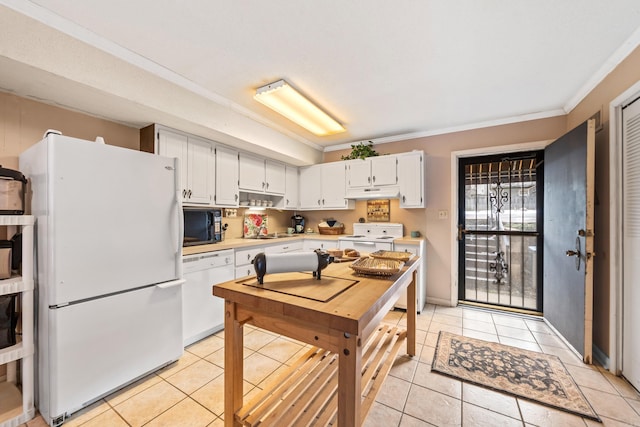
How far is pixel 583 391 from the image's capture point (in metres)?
1.80

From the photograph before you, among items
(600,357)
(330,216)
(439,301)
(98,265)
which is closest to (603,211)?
(600,357)

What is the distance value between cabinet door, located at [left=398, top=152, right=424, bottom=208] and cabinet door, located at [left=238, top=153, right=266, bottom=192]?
1.98 m

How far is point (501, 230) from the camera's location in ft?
11.1

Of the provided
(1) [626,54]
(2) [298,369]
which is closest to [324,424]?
(2) [298,369]

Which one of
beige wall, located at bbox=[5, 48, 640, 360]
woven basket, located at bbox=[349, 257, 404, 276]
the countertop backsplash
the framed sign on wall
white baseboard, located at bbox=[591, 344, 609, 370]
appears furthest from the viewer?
the framed sign on wall

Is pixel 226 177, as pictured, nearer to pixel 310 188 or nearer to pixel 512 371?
pixel 310 188

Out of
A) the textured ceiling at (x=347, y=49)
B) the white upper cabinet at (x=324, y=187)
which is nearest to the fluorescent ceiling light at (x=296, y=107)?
the textured ceiling at (x=347, y=49)

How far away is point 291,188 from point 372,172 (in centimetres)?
136

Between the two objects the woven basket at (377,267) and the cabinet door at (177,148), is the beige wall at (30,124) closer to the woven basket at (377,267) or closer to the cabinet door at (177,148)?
the cabinet door at (177,148)

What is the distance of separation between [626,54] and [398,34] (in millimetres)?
1725

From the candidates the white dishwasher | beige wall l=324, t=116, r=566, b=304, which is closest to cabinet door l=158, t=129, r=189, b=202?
the white dishwasher

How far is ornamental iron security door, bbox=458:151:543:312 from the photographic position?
3.23 meters

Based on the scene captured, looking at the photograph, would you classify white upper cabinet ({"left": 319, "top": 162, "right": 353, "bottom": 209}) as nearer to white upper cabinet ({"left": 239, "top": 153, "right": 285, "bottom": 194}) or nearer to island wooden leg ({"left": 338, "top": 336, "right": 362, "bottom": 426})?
white upper cabinet ({"left": 239, "top": 153, "right": 285, "bottom": 194})

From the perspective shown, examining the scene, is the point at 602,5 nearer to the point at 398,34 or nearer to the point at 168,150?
the point at 398,34
